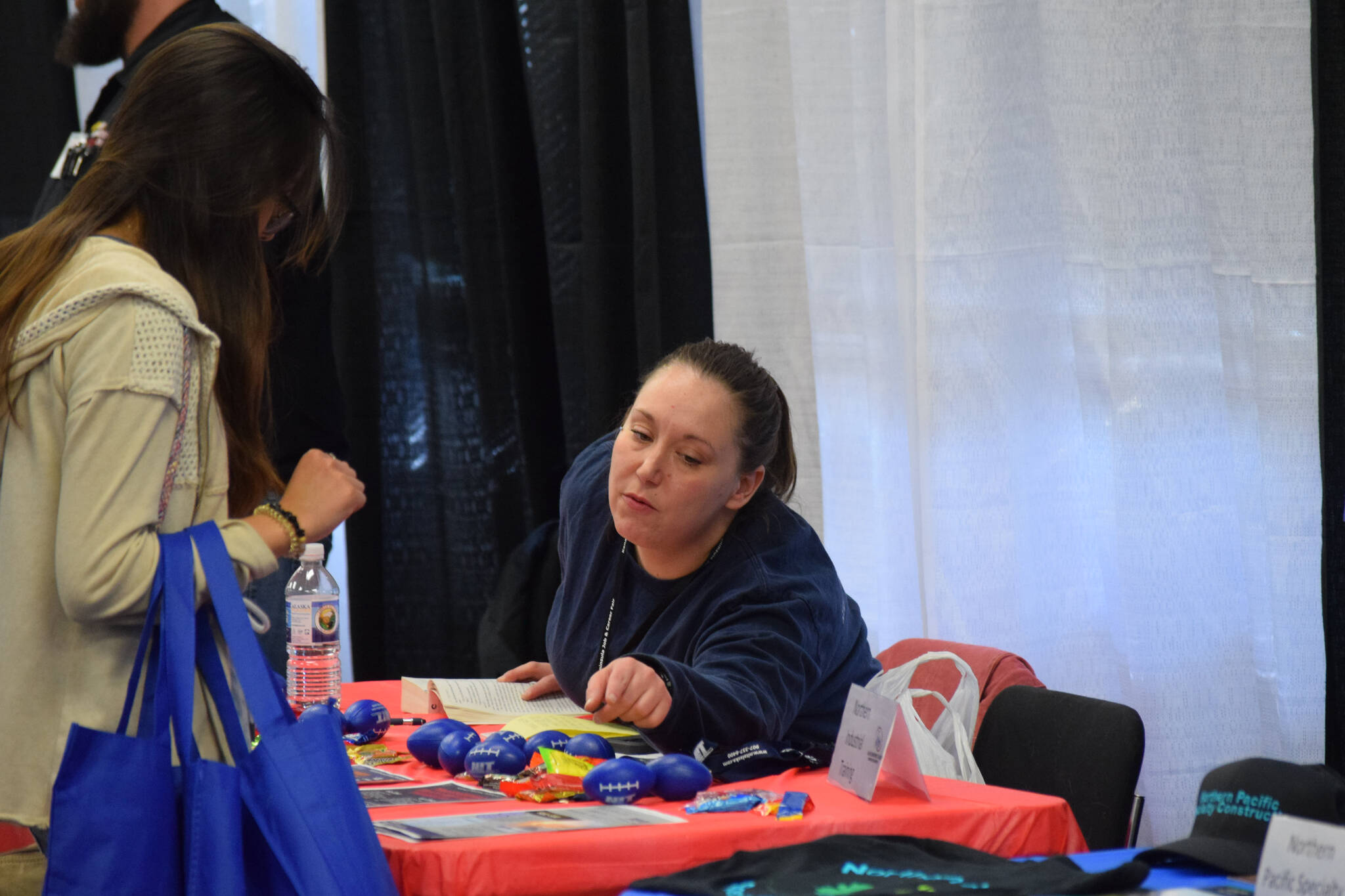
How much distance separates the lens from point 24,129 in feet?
12.2

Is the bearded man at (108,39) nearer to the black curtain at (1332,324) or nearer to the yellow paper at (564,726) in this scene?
the yellow paper at (564,726)

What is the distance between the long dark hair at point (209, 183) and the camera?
3.90 ft

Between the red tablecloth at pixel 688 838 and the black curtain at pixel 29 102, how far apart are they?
2.79 m

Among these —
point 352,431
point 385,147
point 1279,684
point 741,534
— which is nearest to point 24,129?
point 385,147

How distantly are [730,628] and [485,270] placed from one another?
5.80 ft

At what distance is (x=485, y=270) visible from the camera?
3305 mm

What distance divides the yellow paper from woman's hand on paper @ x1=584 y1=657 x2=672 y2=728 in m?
0.18

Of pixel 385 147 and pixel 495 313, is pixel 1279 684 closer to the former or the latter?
pixel 495 313

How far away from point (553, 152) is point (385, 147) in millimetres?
560

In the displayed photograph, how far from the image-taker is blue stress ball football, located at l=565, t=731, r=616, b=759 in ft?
5.18

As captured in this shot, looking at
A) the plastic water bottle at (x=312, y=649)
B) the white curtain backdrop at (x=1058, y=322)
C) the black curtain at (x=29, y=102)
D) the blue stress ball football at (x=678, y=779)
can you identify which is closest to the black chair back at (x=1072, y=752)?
the white curtain backdrop at (x=1058, y=322)

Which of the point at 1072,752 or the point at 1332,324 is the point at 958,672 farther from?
the point at 1332,324

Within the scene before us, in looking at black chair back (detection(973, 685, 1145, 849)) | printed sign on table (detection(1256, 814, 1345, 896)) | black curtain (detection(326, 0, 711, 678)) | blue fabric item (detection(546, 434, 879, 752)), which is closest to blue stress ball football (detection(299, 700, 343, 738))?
blue fabric item (detection(546, 434, 879, 752))

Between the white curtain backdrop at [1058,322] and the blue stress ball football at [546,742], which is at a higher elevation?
the white curtain backdrop at [1058,322]
